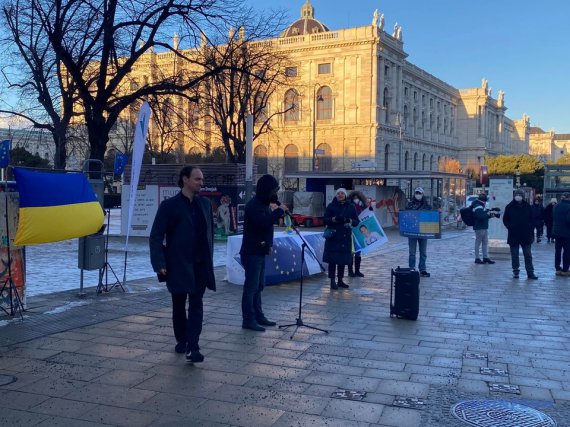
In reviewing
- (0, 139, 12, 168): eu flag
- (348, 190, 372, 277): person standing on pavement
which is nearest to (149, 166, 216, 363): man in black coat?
(0, 139, 12, 168): eu flag

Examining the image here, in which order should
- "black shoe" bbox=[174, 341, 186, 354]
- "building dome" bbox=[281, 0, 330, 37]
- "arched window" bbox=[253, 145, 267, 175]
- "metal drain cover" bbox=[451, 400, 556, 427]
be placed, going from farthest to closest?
"building dome" bbox=[281, 0, 330, 37]
"arched window" bbox=[253, 145, 267, 175]
"black shoe" bbox=[174, 341, 186, 354]
"metal drain cover" bbox=[451, 400, 556, 427]

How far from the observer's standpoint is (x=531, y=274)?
1248 centimetres

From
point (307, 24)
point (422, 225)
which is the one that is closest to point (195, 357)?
point (422, 225)

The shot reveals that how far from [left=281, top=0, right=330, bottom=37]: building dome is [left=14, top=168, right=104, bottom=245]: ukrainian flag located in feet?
269

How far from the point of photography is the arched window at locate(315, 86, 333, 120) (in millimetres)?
73125

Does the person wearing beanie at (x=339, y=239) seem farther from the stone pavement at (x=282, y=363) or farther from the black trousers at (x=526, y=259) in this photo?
the black trousers at (x=526, y=259)

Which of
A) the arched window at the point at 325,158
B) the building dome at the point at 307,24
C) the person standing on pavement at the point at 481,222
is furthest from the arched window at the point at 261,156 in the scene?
the person standing on pavement at the point at 481,222

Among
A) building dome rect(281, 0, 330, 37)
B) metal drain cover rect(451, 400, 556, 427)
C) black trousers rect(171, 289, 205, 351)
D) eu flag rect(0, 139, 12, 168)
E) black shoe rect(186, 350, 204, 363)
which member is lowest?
metal drain cover rect(451, 400, 556, 427)

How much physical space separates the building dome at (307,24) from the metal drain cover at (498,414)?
8566 cm

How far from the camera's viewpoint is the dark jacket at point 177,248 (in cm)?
556

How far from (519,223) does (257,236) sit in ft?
24.9

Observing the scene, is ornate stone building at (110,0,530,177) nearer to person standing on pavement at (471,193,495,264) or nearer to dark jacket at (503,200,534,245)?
person standing on pavement at (471,193,495,264)

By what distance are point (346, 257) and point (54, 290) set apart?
5206 mm

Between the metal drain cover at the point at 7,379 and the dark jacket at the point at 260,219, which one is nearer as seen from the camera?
the metal drain cover at the point at 7,379
